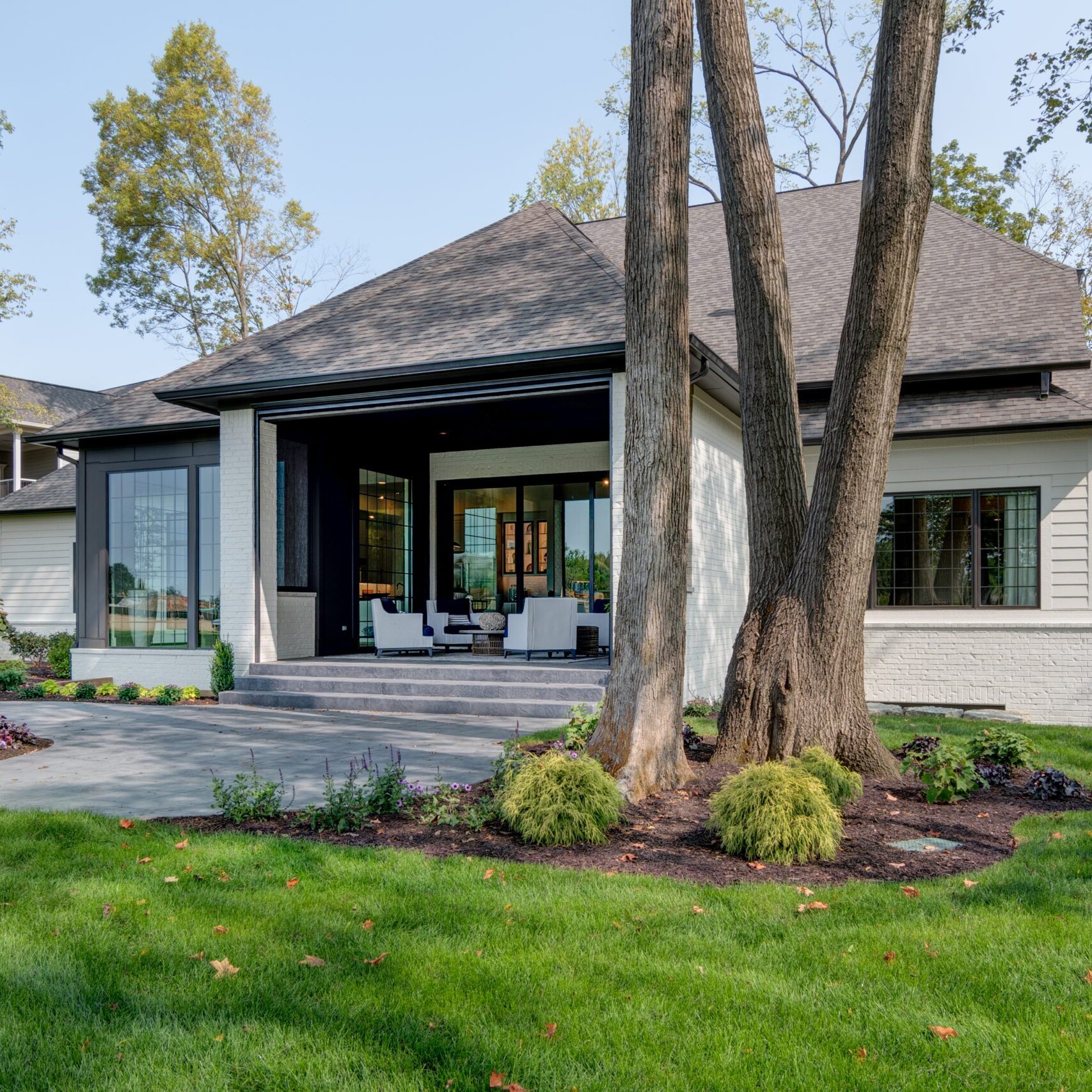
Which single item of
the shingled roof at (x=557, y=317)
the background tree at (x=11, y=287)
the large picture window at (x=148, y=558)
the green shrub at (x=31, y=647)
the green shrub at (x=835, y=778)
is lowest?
the green shrub at (x=31, y=647)

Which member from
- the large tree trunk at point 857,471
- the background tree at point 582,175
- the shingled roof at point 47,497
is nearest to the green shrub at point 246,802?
the large tree trunk at point 857,471

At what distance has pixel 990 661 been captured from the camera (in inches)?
465

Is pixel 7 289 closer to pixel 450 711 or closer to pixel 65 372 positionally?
pixel 450 711

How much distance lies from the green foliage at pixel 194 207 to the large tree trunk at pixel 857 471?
2236cm

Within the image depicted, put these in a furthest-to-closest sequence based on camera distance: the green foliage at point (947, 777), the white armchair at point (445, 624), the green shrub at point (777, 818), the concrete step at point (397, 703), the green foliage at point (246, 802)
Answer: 1. the white armchair at point (445, 624)
2. the concrete step at point (397, 703)
3. the green foliage at point (947, 777)
4. the green foliage at point (246, 802)
5. the green shrub at point (777, 818)

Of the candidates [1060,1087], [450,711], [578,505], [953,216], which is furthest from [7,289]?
[1060,1087]

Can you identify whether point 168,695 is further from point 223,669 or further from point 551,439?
point 551,439

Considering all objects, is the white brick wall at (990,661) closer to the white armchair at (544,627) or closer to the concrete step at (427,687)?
the white armchair at (544,627)

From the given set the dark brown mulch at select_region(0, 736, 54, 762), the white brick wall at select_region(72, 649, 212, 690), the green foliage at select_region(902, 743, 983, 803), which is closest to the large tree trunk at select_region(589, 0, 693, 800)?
the green foliage at select_region(902, 743, 983, 803)

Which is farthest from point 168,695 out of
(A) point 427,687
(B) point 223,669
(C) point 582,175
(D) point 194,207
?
(C) point 582,175

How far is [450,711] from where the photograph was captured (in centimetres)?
1009

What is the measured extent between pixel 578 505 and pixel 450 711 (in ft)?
18.1

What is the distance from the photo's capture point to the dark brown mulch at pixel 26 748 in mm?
7559

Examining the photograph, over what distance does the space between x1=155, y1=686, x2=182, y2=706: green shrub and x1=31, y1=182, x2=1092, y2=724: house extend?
2.01ft
